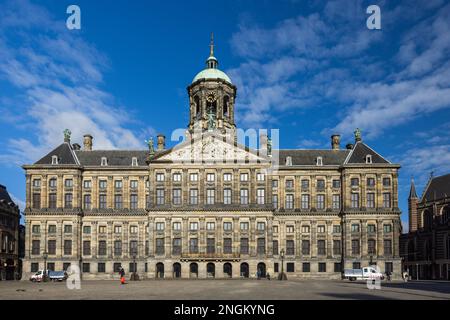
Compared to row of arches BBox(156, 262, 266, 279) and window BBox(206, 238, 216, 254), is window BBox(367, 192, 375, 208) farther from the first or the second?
window BBox(206, 238, 216, 254)

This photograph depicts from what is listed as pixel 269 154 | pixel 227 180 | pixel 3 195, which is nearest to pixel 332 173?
pixel 269 154

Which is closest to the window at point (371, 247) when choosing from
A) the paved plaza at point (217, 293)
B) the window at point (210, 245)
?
the window at point (210, 245)

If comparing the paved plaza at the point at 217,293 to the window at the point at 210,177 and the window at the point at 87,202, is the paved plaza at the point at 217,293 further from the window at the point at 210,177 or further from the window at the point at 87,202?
the window at the point at 87,202

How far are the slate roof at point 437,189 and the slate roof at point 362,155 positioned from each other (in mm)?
16920

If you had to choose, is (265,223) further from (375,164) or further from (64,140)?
(64,140)

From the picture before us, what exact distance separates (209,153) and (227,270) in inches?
641

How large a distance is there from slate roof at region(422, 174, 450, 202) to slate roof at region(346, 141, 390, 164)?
1692cm

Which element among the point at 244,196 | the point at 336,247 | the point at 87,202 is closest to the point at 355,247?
the point at 336,247

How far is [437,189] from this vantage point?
287 feet

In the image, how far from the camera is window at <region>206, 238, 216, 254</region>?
6911cm

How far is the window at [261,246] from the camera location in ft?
226

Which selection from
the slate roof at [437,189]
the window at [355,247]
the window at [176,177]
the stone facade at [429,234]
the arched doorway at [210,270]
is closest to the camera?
the arched doorway at [210,270]

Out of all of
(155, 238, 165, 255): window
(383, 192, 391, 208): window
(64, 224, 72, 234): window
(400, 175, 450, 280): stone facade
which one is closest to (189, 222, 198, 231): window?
(155, 238, 165, 255): window

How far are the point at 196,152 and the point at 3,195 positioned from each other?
3383cm
